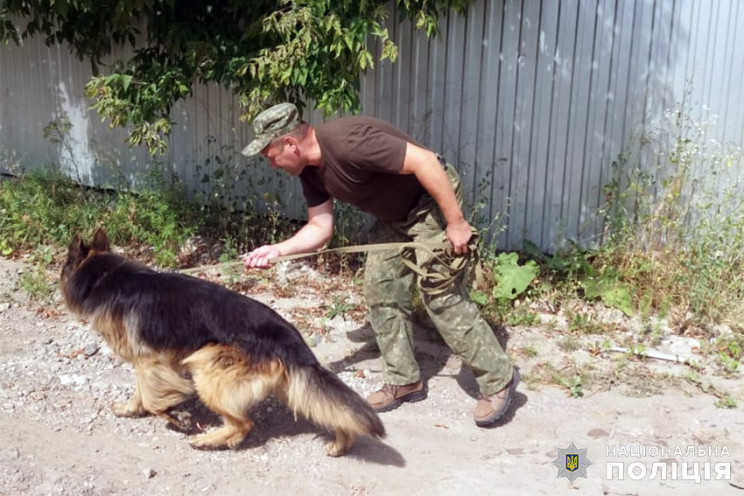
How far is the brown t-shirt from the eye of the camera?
3.97 meters

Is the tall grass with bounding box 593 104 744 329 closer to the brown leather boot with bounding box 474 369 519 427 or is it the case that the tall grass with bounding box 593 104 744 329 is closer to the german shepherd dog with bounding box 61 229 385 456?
the brown leather boot with bounding box 474 369 519 427

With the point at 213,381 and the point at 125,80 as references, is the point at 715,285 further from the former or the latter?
the point at 125,80

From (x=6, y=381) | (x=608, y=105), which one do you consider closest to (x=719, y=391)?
(x=608, y=105)

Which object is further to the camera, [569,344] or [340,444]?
[569,344]

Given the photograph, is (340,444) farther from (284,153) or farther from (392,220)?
(284,153)

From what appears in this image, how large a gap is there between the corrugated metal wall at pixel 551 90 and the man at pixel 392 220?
5.83 ft

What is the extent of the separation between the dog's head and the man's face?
3.62 feet

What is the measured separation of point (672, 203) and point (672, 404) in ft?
6.03

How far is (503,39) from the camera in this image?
619cm

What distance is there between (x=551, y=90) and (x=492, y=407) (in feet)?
9.72

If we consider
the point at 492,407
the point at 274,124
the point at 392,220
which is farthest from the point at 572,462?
the point at 274,124

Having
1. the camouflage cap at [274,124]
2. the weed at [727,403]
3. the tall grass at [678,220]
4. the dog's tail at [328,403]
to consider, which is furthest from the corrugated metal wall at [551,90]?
the dog's tail at [328,403]

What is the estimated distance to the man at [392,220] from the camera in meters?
4.01

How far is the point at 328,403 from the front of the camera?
12.0ft
